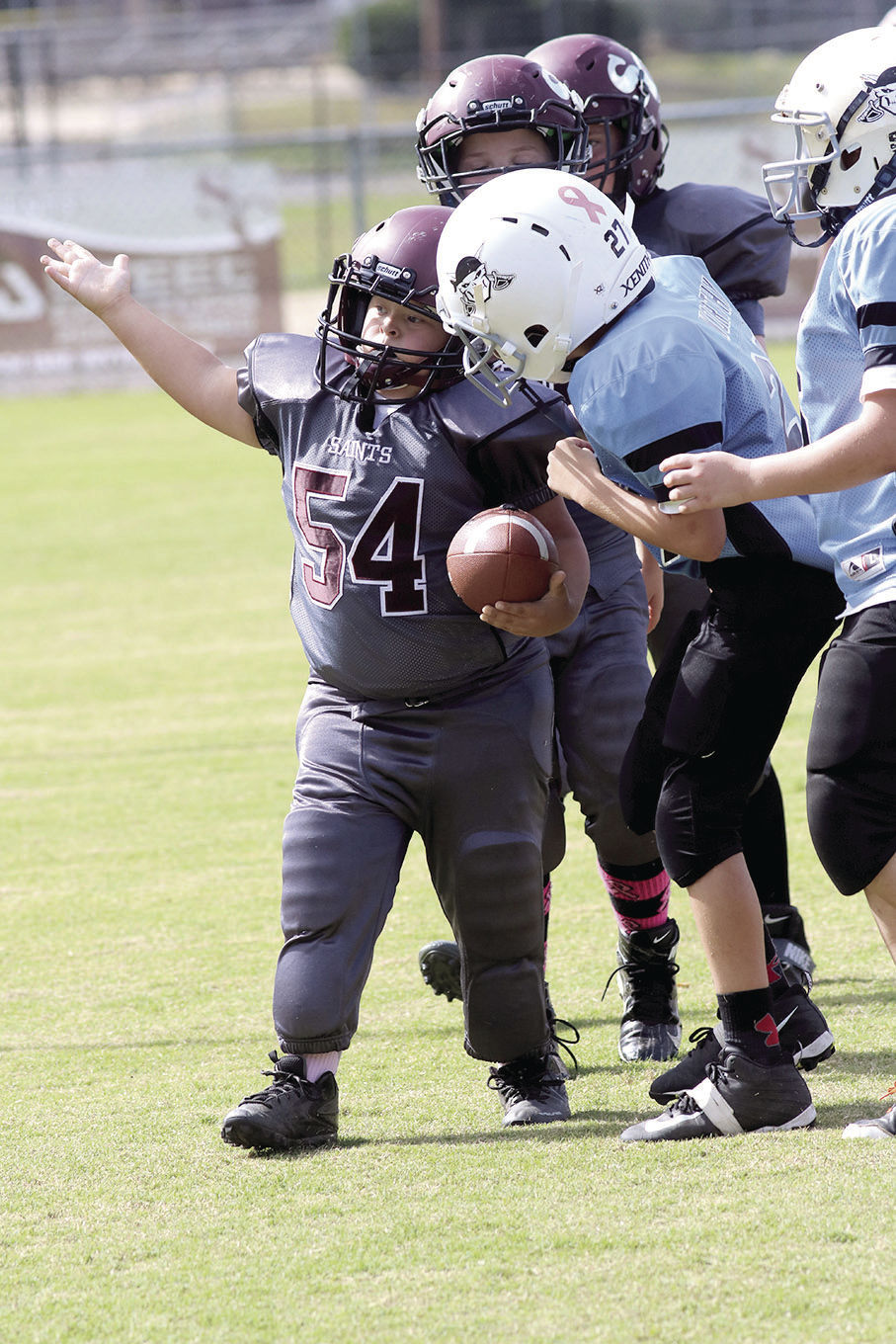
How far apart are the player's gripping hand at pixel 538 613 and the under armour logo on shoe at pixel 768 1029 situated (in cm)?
81

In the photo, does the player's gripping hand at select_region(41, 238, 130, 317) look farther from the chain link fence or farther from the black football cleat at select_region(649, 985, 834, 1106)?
the chain link fence

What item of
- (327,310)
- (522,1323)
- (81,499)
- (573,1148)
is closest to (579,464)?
(327,310)

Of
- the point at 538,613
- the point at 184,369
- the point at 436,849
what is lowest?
the point at 436,849

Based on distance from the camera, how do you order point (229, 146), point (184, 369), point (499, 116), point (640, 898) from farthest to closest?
point (229, 146) → point (640, 898) → point (499, 116) → point (184, 369)

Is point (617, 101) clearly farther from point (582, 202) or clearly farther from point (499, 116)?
point (582, 202)

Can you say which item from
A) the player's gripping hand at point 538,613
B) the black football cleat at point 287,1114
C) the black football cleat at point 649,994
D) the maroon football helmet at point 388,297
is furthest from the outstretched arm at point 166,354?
the black football cleat at point 649,994

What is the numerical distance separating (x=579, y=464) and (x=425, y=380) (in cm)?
45

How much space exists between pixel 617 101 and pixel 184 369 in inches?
51.3

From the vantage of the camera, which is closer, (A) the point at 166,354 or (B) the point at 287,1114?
(B) the point at 287,1114

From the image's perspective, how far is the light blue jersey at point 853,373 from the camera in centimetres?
271

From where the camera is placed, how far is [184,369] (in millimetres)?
3520

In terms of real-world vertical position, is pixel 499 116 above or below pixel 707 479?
above

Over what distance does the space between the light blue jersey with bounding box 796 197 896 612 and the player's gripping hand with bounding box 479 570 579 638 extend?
50cm

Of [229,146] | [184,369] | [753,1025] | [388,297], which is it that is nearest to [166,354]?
[184,369]
